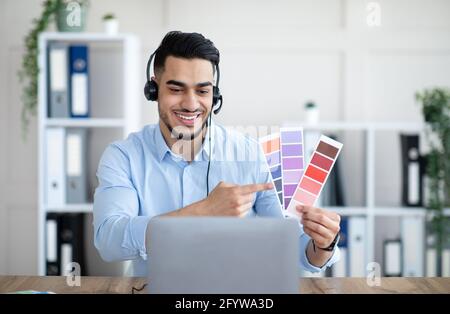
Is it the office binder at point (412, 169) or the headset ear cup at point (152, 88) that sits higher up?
the headset ear cup at point (152, 88)

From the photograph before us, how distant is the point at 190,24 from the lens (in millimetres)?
2973

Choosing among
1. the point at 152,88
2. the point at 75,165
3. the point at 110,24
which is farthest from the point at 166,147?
the point at 110,24

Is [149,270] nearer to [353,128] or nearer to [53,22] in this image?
[353,128]

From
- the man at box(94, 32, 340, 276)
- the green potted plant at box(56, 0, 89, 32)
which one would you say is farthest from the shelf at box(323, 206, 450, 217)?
the green potted plant at box(56, 0, 89, 32)

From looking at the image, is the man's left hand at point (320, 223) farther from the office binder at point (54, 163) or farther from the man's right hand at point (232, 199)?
the office binder at point (54, 163)

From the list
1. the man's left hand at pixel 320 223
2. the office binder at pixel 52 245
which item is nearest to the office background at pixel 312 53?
the office binder at pixel 52 245

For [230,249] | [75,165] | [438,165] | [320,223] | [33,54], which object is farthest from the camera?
[33,54]

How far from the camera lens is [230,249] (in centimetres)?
68

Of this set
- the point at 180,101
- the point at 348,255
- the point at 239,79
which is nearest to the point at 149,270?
the point at 180,101

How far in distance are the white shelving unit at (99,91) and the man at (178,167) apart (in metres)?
1.25

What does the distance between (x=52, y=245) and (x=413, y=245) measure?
1739mm

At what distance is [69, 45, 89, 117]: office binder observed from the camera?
2.70 m

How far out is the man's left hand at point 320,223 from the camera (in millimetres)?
915

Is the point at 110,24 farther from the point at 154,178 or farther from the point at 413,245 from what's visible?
the point at 413,245
